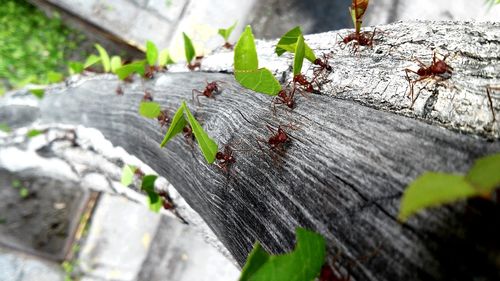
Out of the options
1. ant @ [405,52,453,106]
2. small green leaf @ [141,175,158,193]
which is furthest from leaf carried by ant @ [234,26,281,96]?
small green leaf @ [141,175,158,193]

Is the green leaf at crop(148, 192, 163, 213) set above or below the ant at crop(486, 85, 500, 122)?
below

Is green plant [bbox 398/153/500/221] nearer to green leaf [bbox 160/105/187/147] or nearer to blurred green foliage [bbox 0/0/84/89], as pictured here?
green leaf [bbox 160/105/187/147]

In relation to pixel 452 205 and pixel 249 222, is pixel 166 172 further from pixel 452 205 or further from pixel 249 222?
pixel 452 205

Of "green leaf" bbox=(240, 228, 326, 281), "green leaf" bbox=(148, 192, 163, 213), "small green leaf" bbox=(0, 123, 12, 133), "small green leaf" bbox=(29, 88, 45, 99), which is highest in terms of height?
"green leaf" bbox=(240, 228, 326, 281)

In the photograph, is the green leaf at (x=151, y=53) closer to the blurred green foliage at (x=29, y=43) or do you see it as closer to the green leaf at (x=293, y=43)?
the green leaf at (x=293, y=43)

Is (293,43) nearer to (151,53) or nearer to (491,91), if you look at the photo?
(491,91)

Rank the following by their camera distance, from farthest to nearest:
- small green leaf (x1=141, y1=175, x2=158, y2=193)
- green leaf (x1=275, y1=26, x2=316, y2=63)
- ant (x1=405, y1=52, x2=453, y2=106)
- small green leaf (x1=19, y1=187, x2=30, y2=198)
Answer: small green leaf (x1=19, y1=187, x2=30, y2=198) < small green leaf (x1=141, y1=175, x2=158, y2=193) < green leaf (x1=275, y1=26, x2=316, y2=63) < ant (x1=405, y1=52, x2=453, y2=106)

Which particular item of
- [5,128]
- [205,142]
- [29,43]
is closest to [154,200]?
[205,142]

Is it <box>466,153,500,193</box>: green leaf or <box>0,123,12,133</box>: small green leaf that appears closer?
<box>466,153,500,193</box>: green leaf
